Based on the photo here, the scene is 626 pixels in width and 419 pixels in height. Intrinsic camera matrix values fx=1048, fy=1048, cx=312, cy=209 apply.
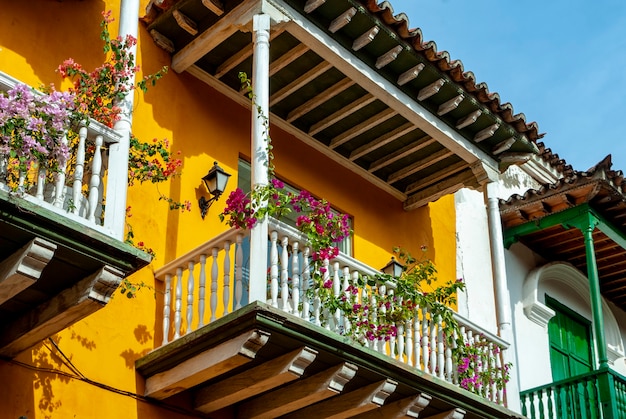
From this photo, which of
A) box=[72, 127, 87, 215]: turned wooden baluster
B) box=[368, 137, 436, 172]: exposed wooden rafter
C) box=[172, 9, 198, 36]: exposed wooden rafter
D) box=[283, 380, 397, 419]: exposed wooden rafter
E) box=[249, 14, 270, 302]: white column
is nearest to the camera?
box=[72, 127, 87, 215]: turned wooden baluster

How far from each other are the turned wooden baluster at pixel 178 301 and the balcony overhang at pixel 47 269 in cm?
122

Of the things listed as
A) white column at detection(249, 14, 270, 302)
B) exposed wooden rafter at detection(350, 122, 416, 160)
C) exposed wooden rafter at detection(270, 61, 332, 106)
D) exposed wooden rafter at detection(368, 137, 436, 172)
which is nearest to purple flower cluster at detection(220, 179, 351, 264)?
white column at detection(249, 14, 270, 302)

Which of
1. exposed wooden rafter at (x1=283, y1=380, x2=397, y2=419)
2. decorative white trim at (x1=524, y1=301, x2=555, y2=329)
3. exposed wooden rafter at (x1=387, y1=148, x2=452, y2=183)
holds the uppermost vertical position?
exposed wooden rafter at (x1=387, y1=148, x2=452, y2=183)

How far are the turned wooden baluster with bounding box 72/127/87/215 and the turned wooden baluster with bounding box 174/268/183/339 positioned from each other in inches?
63.3

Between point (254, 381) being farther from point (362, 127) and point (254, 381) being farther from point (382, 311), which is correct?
point (362, 127)

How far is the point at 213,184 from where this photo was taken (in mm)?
8922

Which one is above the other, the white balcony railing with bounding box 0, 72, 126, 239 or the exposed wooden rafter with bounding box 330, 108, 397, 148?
the exposed wooden rafter with bounding box 330, 108, 397, 148

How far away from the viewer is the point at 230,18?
28.9 ft

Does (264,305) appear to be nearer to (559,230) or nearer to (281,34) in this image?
(281,34)

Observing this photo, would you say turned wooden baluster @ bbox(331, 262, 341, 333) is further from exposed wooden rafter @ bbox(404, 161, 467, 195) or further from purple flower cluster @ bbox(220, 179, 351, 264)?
exposed wooden rafter @ bbox(404, 161, 467, 195)

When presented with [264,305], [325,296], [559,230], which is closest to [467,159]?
[559,230]

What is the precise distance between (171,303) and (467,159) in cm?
377

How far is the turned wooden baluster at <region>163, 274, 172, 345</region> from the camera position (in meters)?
7.95

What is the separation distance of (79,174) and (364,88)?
3.68 meters
